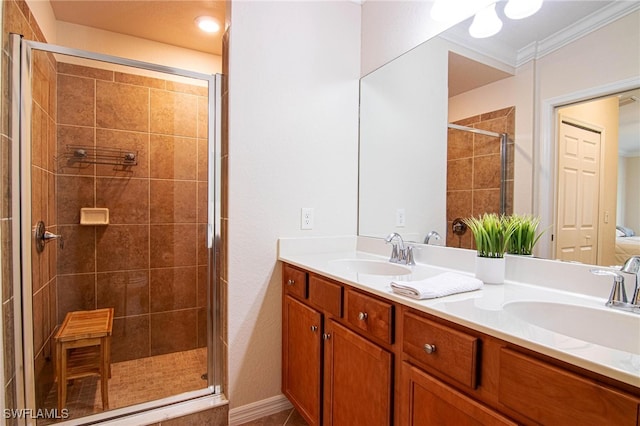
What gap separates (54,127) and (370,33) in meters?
1.93

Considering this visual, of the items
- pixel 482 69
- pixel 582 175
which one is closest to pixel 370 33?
pixel 482 69

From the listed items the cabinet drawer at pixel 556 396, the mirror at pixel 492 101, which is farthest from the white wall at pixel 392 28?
the cabinet drawer at pixel 556 396

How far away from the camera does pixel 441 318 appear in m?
0.89

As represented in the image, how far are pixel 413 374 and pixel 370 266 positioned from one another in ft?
2.55

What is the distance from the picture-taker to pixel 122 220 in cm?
213

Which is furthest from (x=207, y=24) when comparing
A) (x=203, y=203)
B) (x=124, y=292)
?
(x=124, y=292)

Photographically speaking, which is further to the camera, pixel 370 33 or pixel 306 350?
pixel 370 33

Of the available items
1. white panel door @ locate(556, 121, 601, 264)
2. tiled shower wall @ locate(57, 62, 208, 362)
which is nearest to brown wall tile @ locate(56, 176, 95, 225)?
tiled shower wall @ locate(57, 62, 208, 362)

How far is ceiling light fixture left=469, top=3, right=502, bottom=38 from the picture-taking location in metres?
1.36

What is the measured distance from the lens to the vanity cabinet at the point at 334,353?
1.10m

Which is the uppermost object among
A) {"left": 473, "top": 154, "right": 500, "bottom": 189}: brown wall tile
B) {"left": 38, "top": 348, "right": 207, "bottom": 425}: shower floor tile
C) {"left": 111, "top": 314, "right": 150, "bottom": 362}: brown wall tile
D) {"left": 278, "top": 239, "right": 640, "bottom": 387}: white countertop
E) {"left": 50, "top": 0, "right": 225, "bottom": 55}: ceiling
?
{"left": 50, "top": 0, "right": 225, "bottom": 55}: ceiling

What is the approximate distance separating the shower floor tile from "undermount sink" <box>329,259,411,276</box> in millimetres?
953

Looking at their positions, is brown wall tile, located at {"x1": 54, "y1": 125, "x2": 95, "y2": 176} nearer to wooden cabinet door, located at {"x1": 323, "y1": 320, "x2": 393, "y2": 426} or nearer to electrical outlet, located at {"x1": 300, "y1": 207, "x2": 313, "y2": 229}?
electrical outlet, located at {"x1": 300, "y1": 207, "x2": 313, "y2": 229}

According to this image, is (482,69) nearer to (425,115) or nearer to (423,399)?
(425,115)
